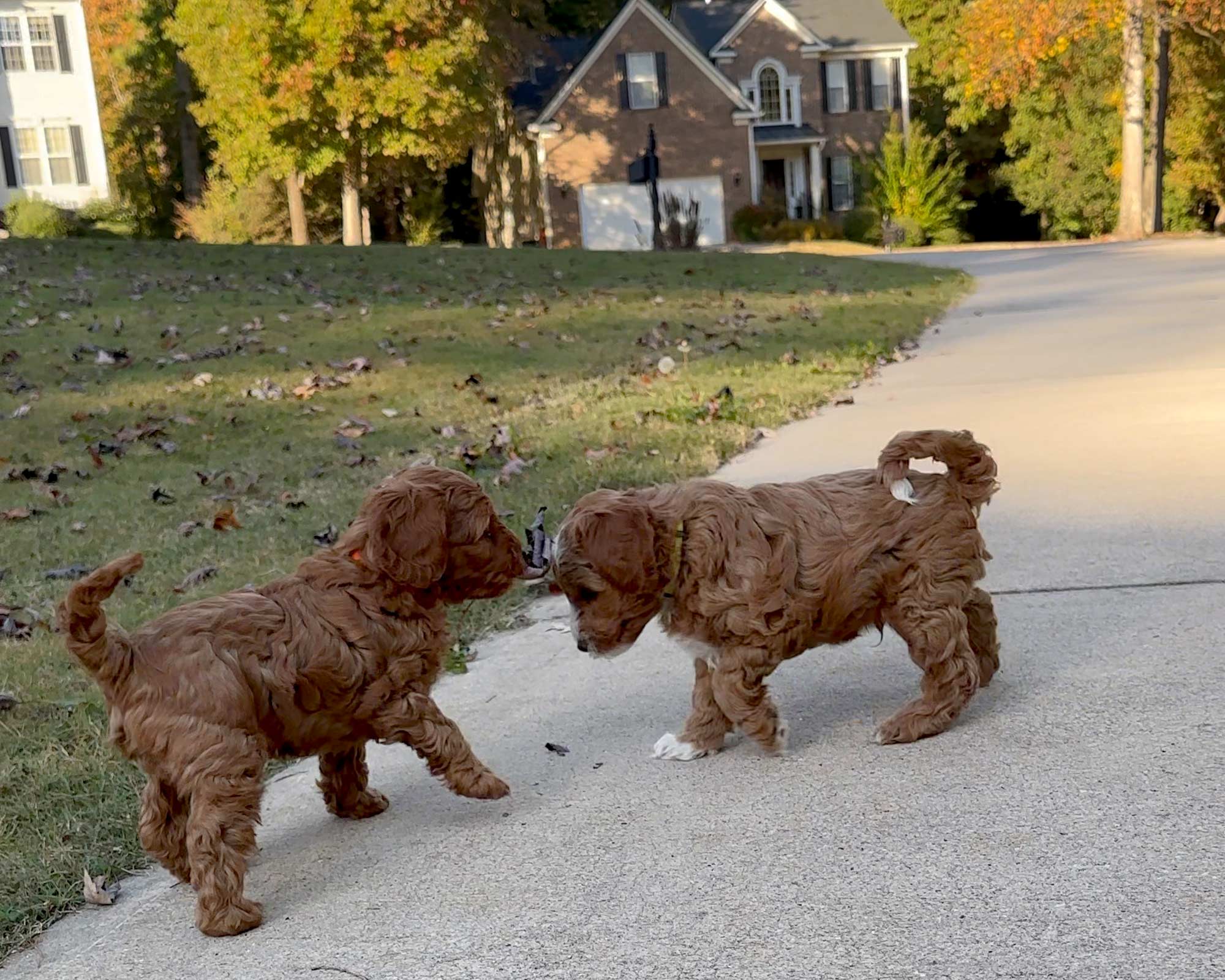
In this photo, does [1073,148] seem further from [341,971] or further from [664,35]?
[341,971]

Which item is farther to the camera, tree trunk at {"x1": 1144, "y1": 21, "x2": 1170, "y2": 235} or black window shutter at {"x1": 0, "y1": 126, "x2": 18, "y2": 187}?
black window shutter at {"x1": 0, "y1": 126, "x2": 18, "y2": 187}

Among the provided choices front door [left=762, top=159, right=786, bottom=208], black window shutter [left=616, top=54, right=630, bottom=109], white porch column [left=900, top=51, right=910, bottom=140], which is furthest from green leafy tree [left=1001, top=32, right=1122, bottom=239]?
black window shutter [left=616, top=54, right=630, bottom=109]

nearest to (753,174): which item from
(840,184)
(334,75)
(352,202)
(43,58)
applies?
(840,184)

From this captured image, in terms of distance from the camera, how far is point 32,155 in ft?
149

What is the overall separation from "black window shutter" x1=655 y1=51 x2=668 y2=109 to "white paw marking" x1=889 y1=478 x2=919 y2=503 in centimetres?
4517

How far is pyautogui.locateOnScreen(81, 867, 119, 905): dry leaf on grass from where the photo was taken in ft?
11.9

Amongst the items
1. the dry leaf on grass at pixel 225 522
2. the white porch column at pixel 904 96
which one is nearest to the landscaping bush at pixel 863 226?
the white porch column at pixel 904 96

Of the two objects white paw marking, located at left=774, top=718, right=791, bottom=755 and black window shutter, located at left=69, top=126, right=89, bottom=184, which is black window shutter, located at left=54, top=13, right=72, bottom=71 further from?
white paw marking, located at left=774, top=718, right=791, bottom=755

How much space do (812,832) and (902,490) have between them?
108cm

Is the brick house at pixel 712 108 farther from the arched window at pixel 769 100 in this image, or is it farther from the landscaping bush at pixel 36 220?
the landscaping bush at pixel 36 220

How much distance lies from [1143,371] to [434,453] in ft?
18.7

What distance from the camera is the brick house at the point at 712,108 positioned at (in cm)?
4697

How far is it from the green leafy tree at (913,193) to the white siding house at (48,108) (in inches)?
1053

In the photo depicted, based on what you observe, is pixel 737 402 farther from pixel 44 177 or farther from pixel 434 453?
pixel 44 177
